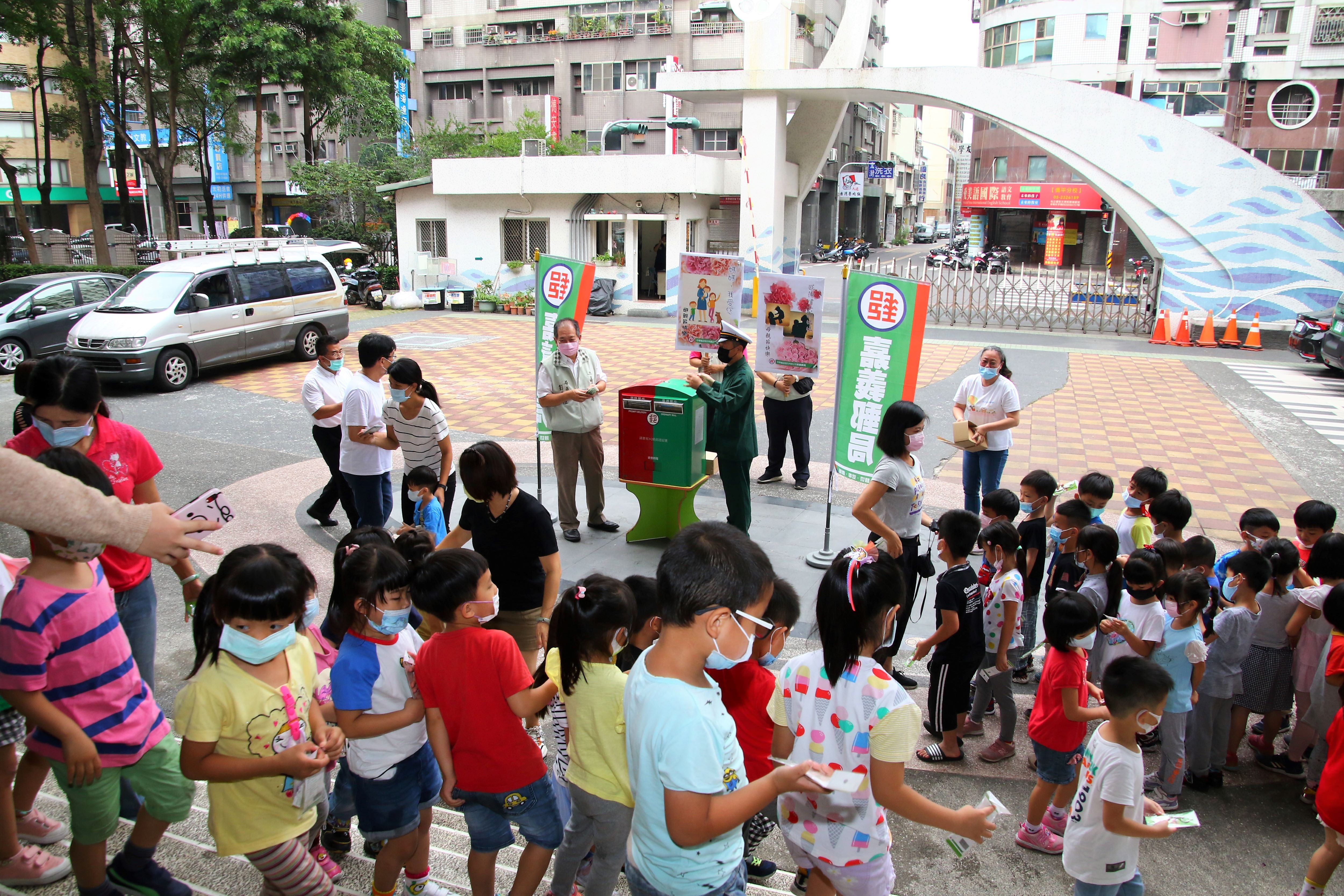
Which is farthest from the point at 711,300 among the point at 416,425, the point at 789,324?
the point at 416,425

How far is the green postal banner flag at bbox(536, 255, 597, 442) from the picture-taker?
7055 millimetres

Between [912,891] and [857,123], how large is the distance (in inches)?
2159

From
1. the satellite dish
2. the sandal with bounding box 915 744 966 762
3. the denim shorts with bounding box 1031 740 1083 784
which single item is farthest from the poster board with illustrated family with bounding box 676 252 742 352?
the satellite dish

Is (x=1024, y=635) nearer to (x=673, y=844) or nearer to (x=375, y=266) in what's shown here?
(x=673, y=844)

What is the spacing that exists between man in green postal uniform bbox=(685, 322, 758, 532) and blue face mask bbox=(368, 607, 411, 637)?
12.0 feet

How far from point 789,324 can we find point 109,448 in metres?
4.36

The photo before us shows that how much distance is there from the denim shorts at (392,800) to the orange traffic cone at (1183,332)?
1816 cm

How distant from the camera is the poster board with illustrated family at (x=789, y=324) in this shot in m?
6.40

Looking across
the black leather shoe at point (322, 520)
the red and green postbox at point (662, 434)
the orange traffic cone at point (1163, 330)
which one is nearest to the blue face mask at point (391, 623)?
the red and green postbox at point (662, 434)

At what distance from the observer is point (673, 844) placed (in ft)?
6.87

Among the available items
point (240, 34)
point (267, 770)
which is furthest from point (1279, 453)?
point (240, 34)

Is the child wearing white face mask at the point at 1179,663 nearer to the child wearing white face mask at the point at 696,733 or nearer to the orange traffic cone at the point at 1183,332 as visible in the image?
the child wearing white face mask at the point at 696,733

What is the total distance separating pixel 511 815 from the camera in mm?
2707

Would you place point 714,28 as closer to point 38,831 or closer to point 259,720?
point 38,831
